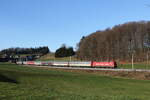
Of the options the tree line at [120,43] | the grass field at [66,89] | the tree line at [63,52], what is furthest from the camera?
the tree line at [63,52]

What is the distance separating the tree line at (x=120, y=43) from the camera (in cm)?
11788

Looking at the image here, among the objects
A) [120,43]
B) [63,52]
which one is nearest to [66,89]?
[120,43]

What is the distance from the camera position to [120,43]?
125438 millimetres

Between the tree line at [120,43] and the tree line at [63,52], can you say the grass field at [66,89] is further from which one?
the tree line at [63,52]

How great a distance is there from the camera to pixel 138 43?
121 metres

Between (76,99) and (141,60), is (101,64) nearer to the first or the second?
(141,60)

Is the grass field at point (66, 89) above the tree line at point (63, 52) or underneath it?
underneath

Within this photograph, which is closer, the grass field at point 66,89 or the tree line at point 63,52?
the grass field at point 66,89

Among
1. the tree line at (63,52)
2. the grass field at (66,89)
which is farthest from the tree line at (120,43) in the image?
the grass field at (66,89)

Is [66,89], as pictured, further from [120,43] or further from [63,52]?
[63,52]

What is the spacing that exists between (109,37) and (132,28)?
14895 mm

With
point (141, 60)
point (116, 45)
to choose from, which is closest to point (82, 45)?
point (116, 45)

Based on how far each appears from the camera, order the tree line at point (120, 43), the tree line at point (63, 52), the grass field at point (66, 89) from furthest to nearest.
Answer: the tree line at point (63, 52), the tree line at point (120, 43), the grass field at point (66, 89)

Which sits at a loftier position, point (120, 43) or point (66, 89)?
point (120, 43)
